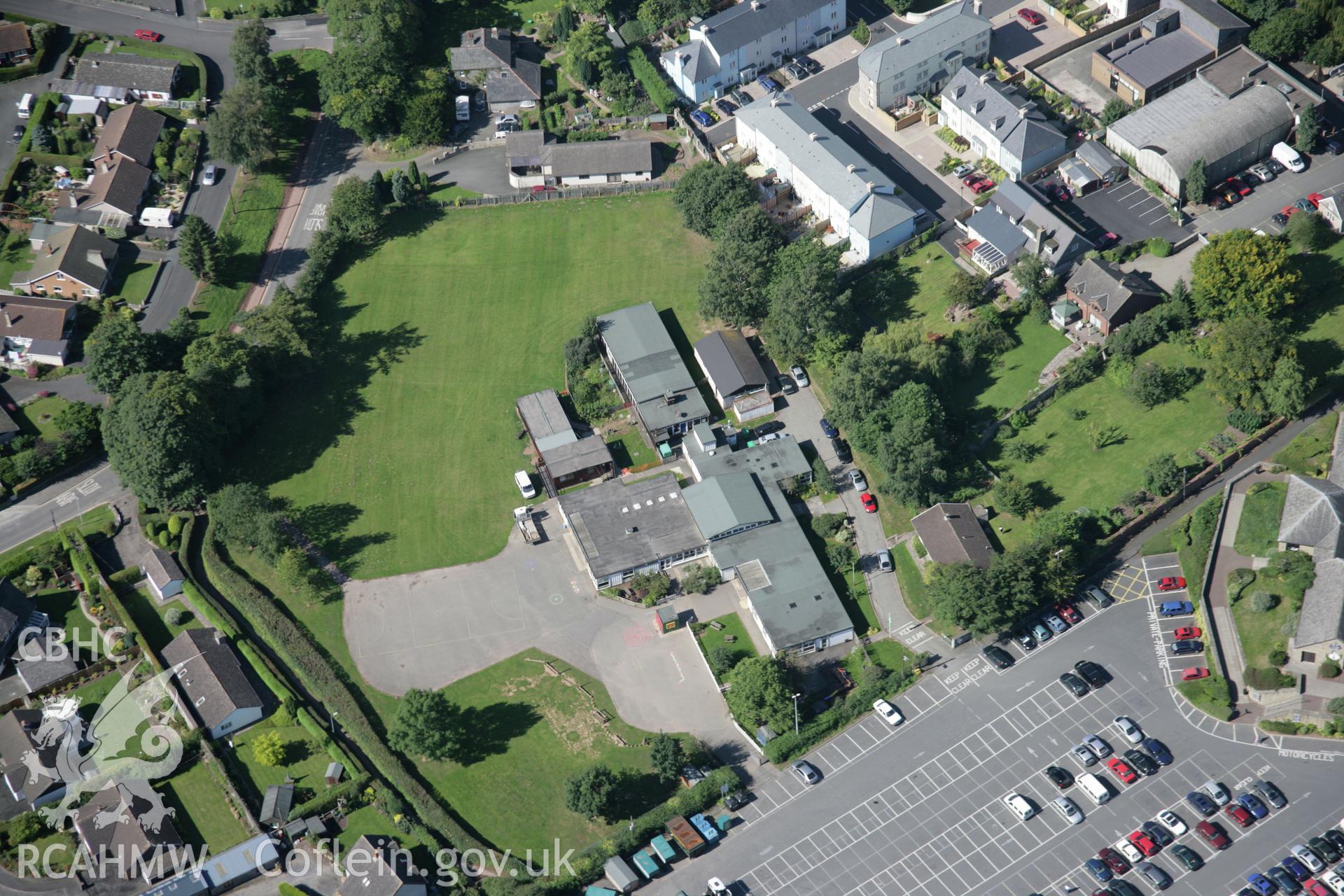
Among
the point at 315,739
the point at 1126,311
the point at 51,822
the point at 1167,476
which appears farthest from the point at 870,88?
the point at 51,822

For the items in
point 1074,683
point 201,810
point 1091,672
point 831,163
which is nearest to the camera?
point 201,810

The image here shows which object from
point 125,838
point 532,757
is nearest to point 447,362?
point 532,757

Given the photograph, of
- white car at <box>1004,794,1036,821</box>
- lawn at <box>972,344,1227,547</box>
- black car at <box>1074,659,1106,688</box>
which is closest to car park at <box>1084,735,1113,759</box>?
black car at <box>1074,659,1106,688</box>

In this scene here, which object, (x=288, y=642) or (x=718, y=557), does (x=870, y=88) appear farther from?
(x=288, y=642)

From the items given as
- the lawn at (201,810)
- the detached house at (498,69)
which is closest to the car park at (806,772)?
the lawn at (201,810)

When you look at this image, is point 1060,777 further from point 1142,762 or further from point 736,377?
point 736,377
